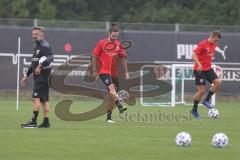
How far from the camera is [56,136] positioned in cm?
1473

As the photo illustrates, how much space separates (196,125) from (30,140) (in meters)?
5.41

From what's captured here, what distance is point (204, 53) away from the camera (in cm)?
2109

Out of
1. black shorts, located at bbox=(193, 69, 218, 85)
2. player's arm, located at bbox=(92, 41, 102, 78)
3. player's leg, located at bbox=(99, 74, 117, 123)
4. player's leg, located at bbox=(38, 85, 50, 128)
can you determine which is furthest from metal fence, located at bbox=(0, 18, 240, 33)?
player's leg, located at bbox=(38, 85, 50, 128)

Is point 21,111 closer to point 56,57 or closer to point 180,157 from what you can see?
point 56,57

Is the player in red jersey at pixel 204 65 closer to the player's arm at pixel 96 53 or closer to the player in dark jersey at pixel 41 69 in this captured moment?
the player's arm at pixel 96 53

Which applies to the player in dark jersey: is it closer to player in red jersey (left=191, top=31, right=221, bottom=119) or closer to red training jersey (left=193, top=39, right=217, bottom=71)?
player in red jersey (left=191, top=31, right=221, bottom=119)

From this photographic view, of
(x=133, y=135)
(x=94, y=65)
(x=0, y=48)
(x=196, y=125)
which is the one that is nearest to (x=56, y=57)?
(x=0, y=48)

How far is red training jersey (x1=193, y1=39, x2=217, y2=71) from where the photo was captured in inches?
827

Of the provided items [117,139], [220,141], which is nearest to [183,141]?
[220,141]

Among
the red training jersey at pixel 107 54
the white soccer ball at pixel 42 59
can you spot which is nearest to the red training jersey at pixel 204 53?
the red training jersey at pixel 107 54

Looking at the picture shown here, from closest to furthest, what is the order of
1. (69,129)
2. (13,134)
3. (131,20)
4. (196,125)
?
(13,134) < (69,129) < (196,125) < (131,20)

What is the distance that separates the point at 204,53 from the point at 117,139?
733cm

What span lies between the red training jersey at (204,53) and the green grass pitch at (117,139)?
1417mm

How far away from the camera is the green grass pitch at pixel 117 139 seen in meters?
12.0
